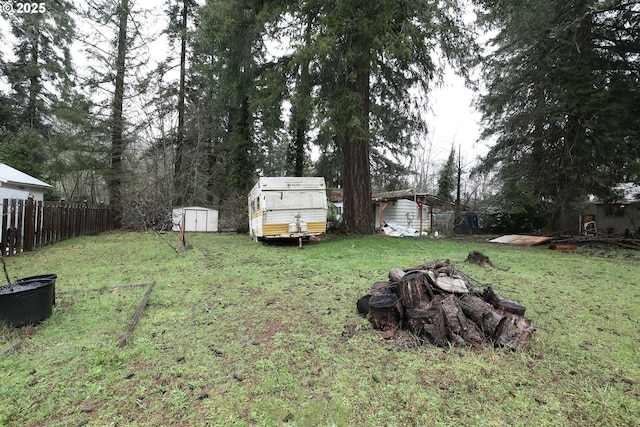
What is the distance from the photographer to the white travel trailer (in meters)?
9.98

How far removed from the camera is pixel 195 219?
16.2 meters

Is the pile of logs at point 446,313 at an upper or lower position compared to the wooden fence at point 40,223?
lower

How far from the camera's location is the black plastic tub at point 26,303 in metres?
2.98

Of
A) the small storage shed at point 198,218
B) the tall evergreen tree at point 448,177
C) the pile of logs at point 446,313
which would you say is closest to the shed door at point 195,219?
the small storage shed at point 198,218

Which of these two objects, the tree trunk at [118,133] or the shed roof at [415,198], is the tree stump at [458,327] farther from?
the tree trunk at [118,133]

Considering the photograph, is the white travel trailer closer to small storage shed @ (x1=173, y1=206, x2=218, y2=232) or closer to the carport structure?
small storage shed @ (x1=173, y1=206, x2=218, y2=232)

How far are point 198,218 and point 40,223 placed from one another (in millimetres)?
7716

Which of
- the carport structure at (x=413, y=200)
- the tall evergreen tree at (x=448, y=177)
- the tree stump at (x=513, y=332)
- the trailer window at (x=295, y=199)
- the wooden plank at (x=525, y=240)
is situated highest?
the tall evergreen tree at (x=448, y=177)

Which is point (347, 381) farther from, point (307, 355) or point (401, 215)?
point (401, 215)

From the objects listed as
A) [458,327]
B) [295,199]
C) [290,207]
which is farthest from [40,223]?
[458,327]

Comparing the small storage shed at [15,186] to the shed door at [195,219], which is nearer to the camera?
the small storage shed at [15,186]

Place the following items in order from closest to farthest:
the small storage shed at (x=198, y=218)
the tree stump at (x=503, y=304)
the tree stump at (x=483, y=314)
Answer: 1. the tree stump at (x=483, y=314)
2. the tree stump at (x=503, y=304)
3. the small storage shed at (x=198, y=218)

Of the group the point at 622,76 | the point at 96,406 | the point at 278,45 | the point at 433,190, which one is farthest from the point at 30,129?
the point at 433,190

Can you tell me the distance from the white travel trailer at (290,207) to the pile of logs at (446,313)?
6752mm
